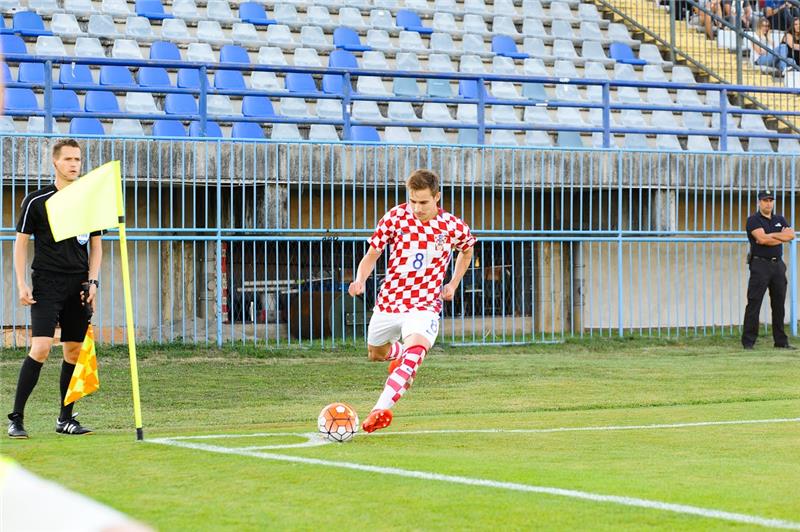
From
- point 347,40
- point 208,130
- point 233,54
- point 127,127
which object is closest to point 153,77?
point 127,127

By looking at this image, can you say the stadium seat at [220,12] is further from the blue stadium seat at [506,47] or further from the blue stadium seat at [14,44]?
the blue stadium seat at [506,47]

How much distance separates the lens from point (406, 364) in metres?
8.53

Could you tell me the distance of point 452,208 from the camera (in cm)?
1916

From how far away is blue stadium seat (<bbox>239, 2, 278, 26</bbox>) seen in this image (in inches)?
880

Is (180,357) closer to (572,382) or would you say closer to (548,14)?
Result: (572,382)

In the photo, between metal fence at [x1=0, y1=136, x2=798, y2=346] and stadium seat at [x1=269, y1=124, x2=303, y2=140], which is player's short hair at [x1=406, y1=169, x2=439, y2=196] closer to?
metal fence at [x1=0, y1=136, x2=798, y2=346]

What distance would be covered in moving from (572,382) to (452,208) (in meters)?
6.08

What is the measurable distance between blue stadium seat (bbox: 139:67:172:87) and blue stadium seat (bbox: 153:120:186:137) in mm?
836

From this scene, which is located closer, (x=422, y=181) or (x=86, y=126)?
(x=422, y=181)

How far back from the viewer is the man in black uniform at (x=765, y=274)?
17.8m

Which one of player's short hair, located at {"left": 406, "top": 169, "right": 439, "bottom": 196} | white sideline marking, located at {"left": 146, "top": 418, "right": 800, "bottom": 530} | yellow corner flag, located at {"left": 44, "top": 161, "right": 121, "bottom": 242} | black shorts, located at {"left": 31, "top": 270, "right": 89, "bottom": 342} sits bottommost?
white sideline marking, located at {"left": 146, "top": 418, "right": 800, "bottom": 530}

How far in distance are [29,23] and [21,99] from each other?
372 centimetres

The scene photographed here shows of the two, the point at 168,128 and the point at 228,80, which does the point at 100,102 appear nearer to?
the point at 168,128

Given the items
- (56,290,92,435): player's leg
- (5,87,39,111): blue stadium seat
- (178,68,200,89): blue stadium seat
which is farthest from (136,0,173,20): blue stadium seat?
(56,290,92,435): player's leg
